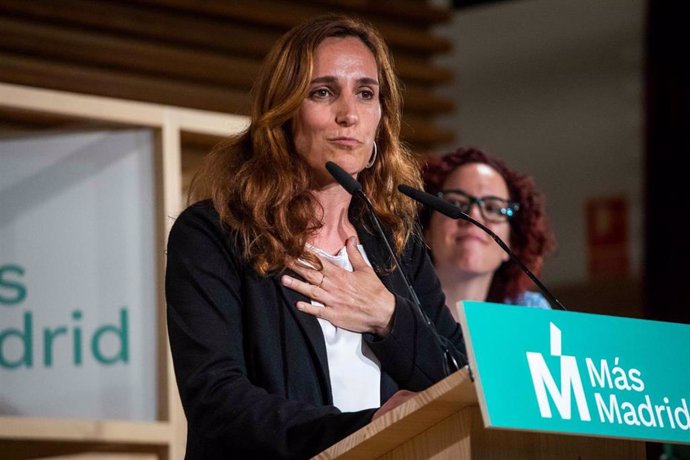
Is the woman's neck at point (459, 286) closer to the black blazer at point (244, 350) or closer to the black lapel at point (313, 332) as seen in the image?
the black blazer at point (244, 350)

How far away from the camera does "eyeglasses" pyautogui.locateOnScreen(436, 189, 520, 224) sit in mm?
4281

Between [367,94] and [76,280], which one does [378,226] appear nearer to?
[367,94]

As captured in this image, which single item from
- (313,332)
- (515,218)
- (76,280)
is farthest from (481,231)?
(313,332)

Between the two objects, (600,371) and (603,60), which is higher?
(603,60)

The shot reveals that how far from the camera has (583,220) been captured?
25.3 feet

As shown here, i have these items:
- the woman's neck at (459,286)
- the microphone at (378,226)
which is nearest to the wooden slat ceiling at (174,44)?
the woman's neck at (459,286)

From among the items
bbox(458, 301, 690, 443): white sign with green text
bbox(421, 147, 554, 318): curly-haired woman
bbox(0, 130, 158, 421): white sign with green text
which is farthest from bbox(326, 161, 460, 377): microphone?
bbox(0, 130, 158, 421): white sign with green text

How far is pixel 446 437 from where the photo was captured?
2182mm

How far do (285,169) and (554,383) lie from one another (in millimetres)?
968

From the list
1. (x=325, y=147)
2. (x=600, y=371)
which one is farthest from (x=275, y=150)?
(x=600, y=371)

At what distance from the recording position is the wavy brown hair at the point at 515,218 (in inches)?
173

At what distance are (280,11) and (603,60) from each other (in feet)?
7.10

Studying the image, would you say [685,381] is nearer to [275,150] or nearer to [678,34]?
[275,150]

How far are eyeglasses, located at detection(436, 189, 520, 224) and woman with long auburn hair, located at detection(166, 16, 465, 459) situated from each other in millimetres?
1230
